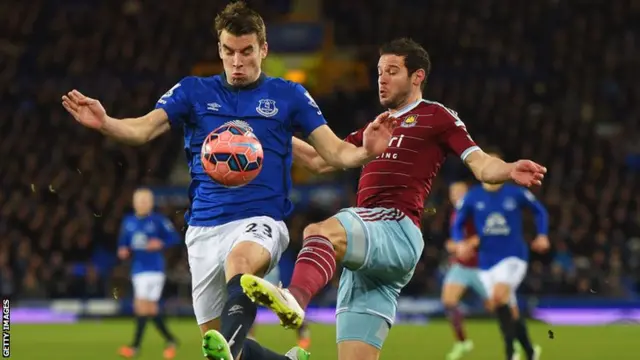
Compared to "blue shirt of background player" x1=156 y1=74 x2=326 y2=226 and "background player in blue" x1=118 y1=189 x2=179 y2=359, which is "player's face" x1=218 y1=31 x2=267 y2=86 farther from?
"background player in blue" x1=118 y1=189 x2=179 y2=359

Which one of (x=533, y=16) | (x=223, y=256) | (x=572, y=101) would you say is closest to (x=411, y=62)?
(x=223, y=256)

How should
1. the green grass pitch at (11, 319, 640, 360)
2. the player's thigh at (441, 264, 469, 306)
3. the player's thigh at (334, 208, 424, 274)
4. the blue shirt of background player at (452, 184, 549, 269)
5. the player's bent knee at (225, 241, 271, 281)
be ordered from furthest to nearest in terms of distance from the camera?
1. the player's thigh at (441, 264, 469, 306)
2. the green grass pitch at (11, 319, 640, 360)
3. the blue shirt of background player at (452, 184, 549, 269)
4. the player's thigh at (334, 208, 424, 274)
5. the player's bent knee at (225, 241, 271, 281)

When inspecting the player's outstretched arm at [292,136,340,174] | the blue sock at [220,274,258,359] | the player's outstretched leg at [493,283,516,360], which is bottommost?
the player's outstretched leg at [493,283,516,360]

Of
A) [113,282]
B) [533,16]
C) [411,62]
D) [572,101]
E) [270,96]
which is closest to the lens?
[270,96]

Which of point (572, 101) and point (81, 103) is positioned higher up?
point (81, 103)

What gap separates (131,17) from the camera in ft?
88.8

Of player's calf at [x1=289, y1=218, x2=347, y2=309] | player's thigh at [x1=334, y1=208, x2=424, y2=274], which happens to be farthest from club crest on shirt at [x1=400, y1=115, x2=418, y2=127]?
player's calf at [x1=289, y1=218, x2=347, y2=309]

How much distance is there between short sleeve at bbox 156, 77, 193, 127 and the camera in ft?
19.3

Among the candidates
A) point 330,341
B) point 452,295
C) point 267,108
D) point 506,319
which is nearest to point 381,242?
point 267,108

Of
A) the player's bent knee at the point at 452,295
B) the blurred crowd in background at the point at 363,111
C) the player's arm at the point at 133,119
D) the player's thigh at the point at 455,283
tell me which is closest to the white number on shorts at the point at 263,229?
the player's arm at the point at 133,119

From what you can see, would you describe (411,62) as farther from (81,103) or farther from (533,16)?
(533,16)

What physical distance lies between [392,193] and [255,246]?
3.25ft

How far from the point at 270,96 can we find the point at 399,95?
88cm

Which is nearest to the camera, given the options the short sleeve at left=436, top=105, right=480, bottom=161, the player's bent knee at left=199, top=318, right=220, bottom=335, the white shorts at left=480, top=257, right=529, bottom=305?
the player's bent knee at left=199, top=318, right=220, bottom=335
